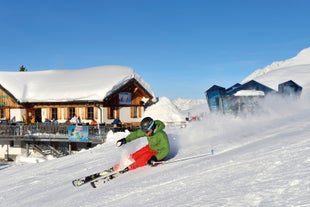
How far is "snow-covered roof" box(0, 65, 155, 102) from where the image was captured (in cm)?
2958

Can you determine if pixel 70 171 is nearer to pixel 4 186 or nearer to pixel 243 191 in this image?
pixel 4 186

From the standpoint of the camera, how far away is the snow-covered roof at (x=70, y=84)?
2958cm

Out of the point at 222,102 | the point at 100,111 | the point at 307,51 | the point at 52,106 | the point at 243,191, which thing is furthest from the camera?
the point at 307,51

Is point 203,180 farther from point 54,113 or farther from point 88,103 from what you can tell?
point 54,113

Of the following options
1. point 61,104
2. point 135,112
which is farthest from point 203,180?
point 135,112

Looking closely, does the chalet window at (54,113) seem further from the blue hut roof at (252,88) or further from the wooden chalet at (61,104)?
the blue hut roof at (252,88)

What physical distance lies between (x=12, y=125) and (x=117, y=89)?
8.17 m

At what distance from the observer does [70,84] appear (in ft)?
107

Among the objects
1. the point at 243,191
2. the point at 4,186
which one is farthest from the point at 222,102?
the point at 243,191

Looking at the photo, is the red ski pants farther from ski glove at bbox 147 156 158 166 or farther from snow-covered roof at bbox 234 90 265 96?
snow-covered roof at bbox 234 90 265 96

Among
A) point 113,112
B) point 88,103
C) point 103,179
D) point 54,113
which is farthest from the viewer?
point 54,113

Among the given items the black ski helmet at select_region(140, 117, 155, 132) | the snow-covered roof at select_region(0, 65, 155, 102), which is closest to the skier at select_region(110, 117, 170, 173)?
the black ski helmet at select_region(140, 117, 155, 132)

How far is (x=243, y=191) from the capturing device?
4.61 meters

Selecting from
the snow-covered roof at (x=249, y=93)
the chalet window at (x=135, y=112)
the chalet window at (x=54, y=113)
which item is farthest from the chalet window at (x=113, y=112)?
the snow-covered roof at (x=249, y=93)
